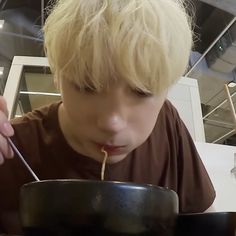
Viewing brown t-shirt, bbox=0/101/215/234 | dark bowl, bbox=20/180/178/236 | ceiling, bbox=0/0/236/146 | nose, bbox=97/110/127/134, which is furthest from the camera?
ceiling, bbox=0/0/236/146

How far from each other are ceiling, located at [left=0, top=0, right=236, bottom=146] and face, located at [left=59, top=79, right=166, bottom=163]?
158 centimetres

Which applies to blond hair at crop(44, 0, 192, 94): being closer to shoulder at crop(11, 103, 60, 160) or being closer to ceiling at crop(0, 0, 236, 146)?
shoulder at crop(11, 103, 60, 160)

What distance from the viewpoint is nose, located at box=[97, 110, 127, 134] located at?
Result: 1.49 feet

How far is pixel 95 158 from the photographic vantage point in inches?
23.6

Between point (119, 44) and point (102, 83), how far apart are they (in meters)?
0.05

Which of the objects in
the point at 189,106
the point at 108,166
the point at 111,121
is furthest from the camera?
the point at 189,106

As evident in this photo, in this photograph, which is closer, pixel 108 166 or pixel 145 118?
pixel 145 118

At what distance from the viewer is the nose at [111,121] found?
453 mm

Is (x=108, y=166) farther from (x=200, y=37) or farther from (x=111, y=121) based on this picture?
(x=200, y=37)

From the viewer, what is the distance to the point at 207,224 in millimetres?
439

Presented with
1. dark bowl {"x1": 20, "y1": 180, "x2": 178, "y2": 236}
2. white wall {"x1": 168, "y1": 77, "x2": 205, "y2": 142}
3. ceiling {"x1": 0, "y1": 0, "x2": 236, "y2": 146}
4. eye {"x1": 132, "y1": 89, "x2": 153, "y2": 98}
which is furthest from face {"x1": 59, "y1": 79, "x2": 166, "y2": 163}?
ceiling {"x1": 0, "y1": 0, "x2": 236, "y2": 146}

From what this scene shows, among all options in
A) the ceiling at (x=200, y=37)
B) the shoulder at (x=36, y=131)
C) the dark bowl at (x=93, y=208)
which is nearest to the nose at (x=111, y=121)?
the dark bowl at (x=93, y=208)

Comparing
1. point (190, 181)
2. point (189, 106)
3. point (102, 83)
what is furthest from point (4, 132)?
point (189, 106)

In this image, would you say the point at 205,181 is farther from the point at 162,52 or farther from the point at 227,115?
the point at 227,115
